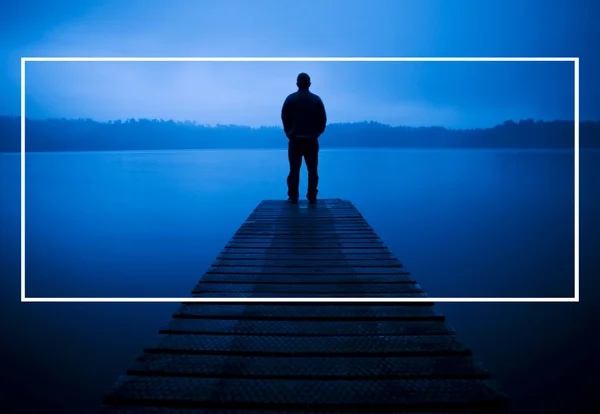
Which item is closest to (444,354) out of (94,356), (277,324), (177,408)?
(277,324)

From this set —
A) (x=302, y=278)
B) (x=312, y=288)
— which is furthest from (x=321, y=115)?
(x=312, y=288)

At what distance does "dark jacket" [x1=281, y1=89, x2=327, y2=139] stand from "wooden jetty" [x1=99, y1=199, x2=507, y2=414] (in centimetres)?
389

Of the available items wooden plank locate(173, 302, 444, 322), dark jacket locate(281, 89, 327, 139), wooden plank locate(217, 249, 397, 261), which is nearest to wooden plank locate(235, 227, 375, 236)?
wooden plank locate(217, 249, 397, 261)

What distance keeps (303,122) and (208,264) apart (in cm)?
422

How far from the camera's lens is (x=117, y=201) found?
19.6m

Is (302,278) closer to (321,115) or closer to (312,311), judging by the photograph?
(312,311)

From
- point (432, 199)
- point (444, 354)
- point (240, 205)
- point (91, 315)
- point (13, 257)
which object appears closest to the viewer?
point (444, 354)

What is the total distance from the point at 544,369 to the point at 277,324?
13.3 feet

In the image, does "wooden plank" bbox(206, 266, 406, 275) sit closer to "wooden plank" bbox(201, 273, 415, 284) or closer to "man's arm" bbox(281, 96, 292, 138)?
"wooden plank" bbox(201, 273, 415, 284)

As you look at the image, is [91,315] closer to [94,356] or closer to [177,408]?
[94,356]

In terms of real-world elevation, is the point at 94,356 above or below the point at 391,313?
below

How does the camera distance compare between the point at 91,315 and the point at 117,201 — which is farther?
the point at 117,201

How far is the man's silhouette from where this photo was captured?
22.7 feet

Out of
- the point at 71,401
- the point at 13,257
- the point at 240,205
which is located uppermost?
the point at 240,205
